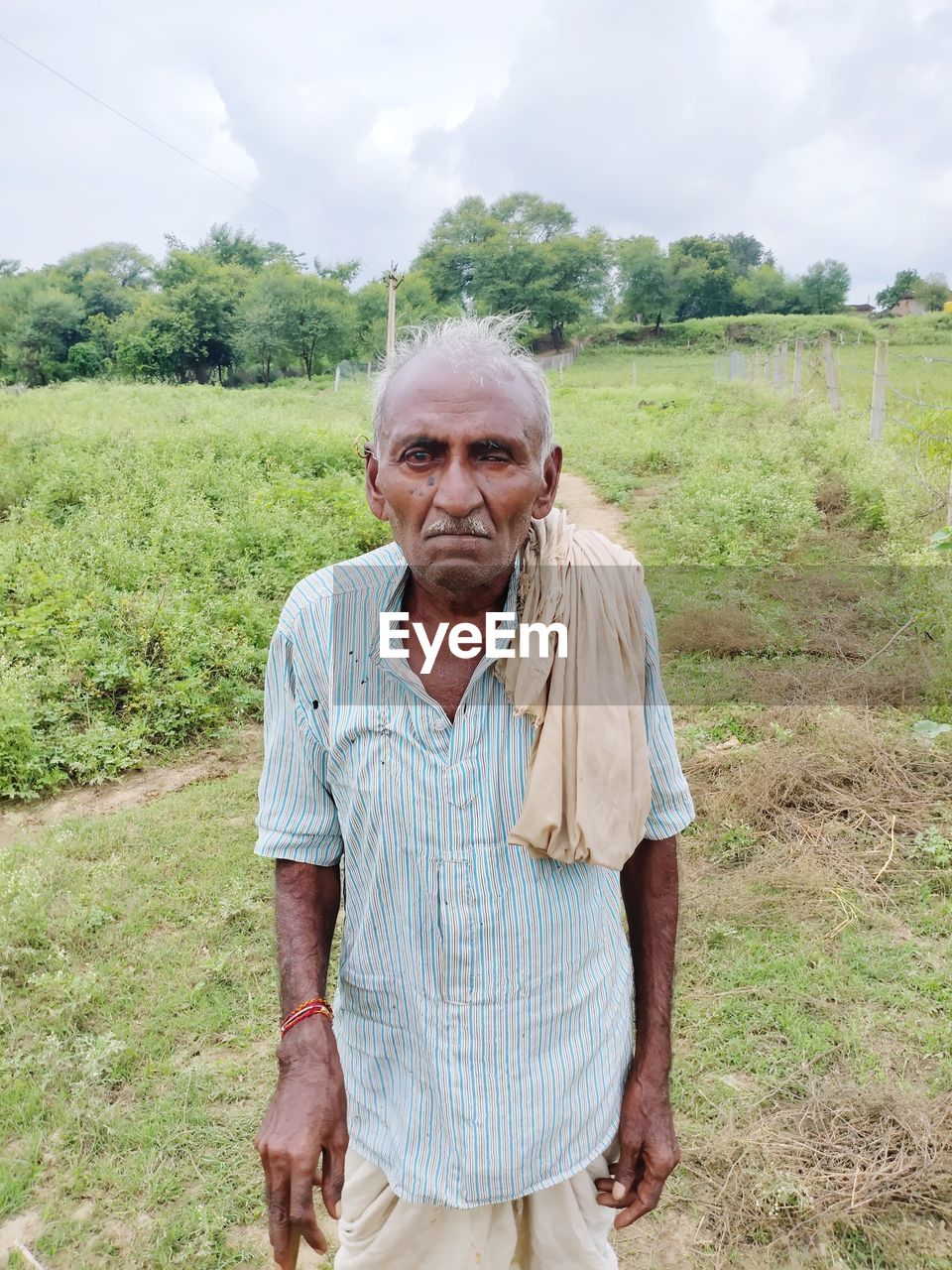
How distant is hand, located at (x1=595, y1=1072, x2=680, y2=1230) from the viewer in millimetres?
1306

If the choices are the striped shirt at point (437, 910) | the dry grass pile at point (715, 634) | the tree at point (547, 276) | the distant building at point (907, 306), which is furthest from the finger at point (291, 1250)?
the distant building at point (907, 306)

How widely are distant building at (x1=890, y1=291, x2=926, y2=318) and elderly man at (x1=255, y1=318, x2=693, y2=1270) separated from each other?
56.5m

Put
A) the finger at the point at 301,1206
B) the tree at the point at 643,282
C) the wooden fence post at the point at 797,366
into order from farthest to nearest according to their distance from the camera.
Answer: the tree at the point at 643,282 → the wooden fence post at the point at 797,366 → the finger at the point at 301,1206

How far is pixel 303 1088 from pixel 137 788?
4073mm

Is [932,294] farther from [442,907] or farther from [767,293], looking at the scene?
[442,907]

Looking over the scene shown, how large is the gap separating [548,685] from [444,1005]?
462mm

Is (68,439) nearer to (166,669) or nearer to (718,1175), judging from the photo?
(166,669)

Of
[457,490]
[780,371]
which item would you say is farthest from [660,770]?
[780,371]

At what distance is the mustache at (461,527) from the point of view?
117cm

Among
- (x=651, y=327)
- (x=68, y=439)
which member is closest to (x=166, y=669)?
(x=68, y=439)

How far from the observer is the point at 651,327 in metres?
51.2

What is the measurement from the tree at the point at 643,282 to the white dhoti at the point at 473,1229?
5842cm

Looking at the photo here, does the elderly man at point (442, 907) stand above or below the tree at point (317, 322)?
below

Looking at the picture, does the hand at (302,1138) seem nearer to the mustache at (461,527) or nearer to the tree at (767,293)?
the mustache at (461,527)
